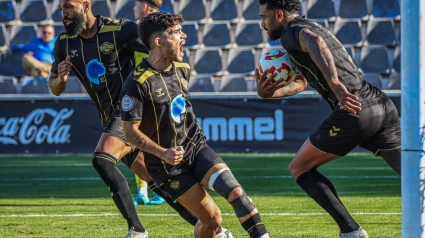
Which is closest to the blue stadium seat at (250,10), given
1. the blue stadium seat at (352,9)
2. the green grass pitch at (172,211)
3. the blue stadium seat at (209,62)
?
the blue stadium seat at (209,62)

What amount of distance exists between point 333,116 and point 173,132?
1213mm

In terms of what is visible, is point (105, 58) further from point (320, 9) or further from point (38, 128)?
point (320, 9)

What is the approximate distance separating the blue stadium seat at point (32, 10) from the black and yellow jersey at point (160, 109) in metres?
15.3

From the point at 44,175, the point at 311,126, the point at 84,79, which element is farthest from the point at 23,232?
the point at 311,126

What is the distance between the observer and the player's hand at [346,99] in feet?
19.3

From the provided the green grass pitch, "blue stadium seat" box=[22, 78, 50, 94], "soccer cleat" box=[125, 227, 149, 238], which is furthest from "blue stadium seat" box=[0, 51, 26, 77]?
"soccer cleat" box=[125, 227, 149, 238]

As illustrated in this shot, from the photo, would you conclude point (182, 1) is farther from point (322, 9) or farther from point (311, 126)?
point (311, 126)

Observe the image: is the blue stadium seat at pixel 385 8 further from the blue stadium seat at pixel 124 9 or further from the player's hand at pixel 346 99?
the player's hand at pixel 346 99

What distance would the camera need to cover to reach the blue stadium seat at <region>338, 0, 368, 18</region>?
19922 mm

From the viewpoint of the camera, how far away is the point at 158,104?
6.00 meters

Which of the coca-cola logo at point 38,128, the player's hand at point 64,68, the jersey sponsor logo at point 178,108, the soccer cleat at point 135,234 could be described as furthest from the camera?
the coca-cola logo at point 38,128

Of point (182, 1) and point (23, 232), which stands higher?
point (23, 232)

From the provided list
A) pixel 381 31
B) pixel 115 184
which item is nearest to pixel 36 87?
pixel 381 31

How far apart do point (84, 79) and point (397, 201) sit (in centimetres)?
387
